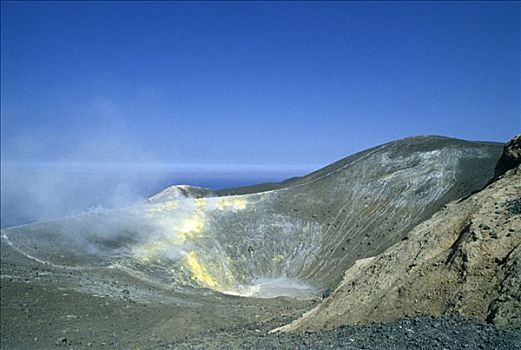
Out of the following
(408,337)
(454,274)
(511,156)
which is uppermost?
(511,156)

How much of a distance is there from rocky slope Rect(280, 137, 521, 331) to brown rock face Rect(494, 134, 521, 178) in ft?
4.09

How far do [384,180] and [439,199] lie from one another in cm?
648

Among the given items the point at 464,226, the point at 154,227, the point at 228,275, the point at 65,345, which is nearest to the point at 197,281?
the point at 228,275

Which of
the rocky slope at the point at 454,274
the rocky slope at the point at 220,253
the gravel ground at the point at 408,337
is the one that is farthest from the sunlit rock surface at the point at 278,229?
the gravel ground at the point at 408,337

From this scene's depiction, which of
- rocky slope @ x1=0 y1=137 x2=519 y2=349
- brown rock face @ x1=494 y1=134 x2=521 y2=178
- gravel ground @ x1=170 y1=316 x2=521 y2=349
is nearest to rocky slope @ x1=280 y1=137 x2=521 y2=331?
gravel ground @ x1=170 y1=316 x2=521 y2=349

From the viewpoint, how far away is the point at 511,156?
1816 cm

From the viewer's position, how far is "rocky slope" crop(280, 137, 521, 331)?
11.4 metres

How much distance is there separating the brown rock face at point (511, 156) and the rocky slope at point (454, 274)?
1.25 metres

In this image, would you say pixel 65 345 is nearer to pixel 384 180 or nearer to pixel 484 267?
pixel 484 267

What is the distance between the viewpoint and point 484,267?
12219mm

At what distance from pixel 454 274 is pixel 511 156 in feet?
25.2

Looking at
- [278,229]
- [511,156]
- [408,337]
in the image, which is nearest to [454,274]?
[408,337]

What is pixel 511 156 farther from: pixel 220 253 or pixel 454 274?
pixel 220 253

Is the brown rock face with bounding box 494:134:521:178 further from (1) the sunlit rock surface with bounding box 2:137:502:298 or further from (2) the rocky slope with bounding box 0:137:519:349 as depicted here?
(1) the sunlit rock surface with bounding box 2:137:502:298
